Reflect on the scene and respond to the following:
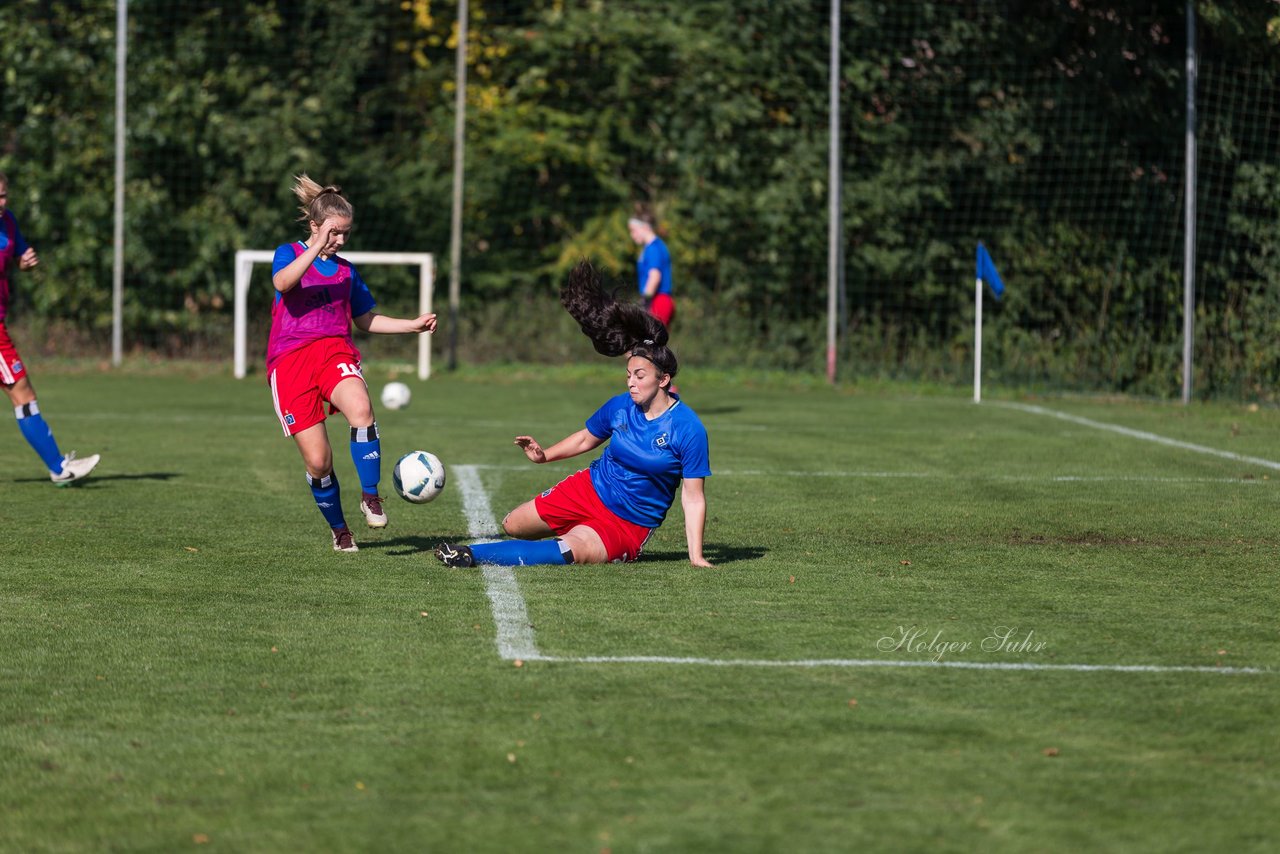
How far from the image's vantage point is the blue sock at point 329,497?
815 cm

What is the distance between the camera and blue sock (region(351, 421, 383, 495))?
809cm

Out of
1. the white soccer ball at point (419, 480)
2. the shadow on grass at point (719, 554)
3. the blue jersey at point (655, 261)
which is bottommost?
the shadow on grass at point (719, 554)

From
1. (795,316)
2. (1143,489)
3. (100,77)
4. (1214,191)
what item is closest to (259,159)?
(100,77)

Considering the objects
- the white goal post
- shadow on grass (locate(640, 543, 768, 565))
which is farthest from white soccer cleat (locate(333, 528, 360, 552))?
the white goal post

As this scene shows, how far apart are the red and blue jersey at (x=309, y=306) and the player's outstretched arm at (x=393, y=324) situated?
0.18 meters

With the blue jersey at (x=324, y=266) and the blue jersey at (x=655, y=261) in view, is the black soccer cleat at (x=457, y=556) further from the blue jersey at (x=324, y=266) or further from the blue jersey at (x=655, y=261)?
the blue jersey at (x=655, y=261)

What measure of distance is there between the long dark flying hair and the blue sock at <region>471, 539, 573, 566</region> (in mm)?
896

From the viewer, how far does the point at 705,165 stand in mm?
22156

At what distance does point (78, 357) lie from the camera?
22.4m

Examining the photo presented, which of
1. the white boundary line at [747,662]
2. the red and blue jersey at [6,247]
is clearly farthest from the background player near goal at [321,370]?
the red and blue jersey at [6,247]

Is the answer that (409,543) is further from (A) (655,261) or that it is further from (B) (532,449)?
(A) (655,261)

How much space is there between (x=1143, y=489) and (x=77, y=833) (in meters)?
8.16

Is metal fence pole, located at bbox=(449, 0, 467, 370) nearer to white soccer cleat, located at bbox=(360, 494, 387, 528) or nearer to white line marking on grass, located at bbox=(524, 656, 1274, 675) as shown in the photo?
white soccer cleat, located at bbox=(360, 494, 387, 528)

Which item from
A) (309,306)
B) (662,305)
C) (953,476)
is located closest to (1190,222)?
(662,305)
